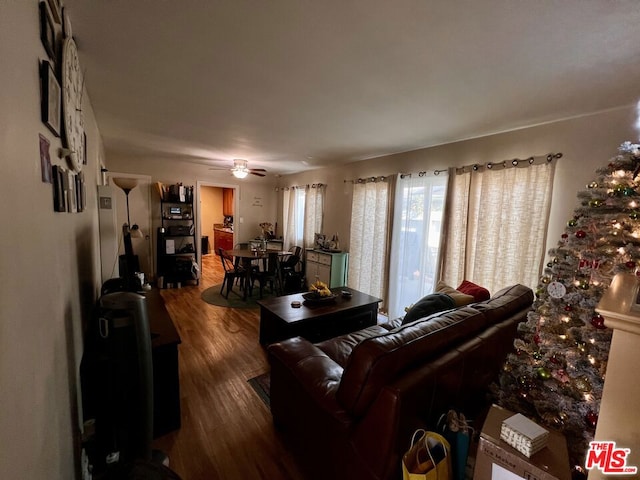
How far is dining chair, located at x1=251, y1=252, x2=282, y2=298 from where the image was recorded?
4.73 metres

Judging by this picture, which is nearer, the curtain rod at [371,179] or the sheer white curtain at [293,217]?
the curtain rod at [371,179]

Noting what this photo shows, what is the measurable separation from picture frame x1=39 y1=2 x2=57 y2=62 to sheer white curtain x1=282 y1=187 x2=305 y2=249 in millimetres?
4790

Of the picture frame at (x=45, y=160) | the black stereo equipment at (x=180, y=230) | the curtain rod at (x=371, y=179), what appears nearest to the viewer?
the picture frame at (x=45, y=160)

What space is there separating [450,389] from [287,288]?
397 centimetres

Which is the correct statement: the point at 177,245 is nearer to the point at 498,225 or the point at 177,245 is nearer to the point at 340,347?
the point at 340,347

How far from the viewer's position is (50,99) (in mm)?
964

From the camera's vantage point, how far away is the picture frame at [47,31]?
0.92m

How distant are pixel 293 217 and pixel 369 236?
2325mm

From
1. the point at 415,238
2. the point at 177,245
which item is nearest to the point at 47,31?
the point at 415,238

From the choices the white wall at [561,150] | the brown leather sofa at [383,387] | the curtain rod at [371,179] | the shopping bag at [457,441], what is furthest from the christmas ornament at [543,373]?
the curtain rod at [371,179]

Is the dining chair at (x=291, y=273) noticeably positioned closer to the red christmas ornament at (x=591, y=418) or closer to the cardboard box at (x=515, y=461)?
the cardboard box at (x=515, y=461)

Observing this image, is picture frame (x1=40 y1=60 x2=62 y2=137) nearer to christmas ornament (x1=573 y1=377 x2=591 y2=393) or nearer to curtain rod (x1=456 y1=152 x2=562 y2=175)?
christmas ornament (x1=573 y1=377 x2=591 y2=393)

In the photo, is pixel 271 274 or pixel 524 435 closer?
pixel 524 435

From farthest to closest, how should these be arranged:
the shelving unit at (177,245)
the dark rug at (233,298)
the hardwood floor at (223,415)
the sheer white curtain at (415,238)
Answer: the shelving unit at (177,245), the dark rug at (233,298), the sheer white curtain at (415,238), the hardwood floor at (223,415)
